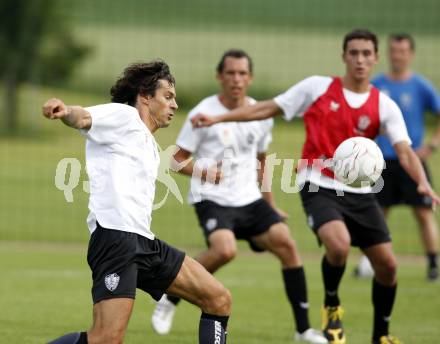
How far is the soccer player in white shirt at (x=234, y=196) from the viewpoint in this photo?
8.08 m

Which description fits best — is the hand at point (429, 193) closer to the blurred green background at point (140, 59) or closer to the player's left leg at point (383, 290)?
the player's left leg at point (383, 290)

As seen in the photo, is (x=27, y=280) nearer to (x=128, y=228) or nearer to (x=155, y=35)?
(x=128, y=228)

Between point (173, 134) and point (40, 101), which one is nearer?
point (173, 134)

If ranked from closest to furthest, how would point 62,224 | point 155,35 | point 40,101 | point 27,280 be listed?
point 27,280
point 62,224
point 40,101
point 155,35

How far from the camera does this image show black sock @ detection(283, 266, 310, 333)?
7.95 meters

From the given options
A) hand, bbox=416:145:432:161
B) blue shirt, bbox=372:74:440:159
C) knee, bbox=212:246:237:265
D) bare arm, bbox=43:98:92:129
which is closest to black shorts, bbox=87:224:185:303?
bare arm, bbox=43:98:92:129

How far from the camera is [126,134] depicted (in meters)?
5.70

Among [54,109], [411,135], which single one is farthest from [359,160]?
[411,135]

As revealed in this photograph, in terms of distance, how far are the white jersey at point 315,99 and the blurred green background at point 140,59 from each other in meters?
2.69

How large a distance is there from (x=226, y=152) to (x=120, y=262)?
3090 millimetres

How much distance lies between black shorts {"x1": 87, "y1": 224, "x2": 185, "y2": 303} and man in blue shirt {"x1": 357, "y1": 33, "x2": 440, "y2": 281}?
563 centimetres

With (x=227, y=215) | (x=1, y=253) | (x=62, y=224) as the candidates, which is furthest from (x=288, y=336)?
(x=62, y=224)

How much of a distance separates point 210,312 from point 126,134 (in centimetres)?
119

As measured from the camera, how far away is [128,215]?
225 inches
